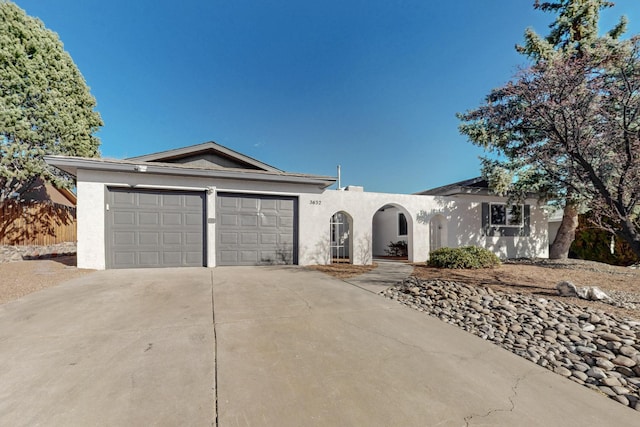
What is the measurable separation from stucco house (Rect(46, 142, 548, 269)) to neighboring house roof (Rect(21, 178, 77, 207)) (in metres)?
7.95

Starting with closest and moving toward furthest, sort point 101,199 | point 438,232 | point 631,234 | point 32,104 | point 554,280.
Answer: point 631,234
point 554,280
point 101,199
point 32,104
point 438,232

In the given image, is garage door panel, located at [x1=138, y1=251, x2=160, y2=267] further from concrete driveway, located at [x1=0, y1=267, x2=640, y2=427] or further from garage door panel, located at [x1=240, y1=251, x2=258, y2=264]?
concrete driveway, located at [x1=0, y1=267, x2=640, y2=427]

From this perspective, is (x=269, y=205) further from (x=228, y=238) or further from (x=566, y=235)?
(x=566, y=235)

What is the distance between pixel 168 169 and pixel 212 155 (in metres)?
2.49

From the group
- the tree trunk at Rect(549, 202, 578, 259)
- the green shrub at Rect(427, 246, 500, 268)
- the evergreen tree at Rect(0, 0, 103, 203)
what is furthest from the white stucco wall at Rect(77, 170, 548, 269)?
the evergreen tree at Rect(0, 0, 103, 203)

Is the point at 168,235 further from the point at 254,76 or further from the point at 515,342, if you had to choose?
the point at 254,76

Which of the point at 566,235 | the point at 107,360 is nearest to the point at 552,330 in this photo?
the point at 107,360

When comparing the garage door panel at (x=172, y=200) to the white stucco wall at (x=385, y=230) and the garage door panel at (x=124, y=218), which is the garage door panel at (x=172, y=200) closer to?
the garage door panel at (x=124, y=218)

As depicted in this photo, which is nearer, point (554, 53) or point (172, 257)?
point (172, 257)

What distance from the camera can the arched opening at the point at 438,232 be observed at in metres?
12.1

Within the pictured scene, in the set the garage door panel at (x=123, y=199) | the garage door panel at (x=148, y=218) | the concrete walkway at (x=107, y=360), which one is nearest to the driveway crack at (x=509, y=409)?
the concrete walkway at (x=107, y=360)

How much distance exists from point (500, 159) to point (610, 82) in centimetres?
670

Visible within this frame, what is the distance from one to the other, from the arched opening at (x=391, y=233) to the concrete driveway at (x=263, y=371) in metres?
10.1

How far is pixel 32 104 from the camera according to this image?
449 inches
